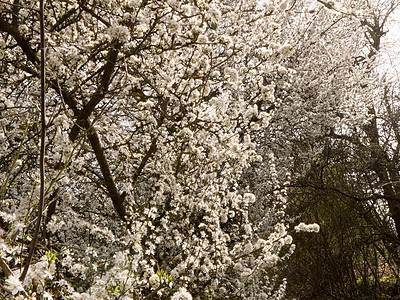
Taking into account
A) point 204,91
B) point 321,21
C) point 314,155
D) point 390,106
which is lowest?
point 204,91

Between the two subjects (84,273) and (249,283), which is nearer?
(84,273)

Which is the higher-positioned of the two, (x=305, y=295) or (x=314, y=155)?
(x=314, y=155)

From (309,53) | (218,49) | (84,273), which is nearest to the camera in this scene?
(84,273)

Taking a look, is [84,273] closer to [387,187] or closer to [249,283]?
[249,283]

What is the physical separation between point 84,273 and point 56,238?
226cm

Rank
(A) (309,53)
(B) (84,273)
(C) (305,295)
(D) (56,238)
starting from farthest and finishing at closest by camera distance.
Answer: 1. (A) (309,53)
2. (C) (305,295)
3. (D) (56,238)
4. (B) (84,273)

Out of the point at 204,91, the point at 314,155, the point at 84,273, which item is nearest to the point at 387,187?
the point at 314,155

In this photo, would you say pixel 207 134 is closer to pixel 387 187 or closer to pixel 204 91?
pixel 204 91

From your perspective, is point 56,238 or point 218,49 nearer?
point 56,238

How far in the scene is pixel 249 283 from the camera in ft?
15.6

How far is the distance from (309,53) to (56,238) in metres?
6.48

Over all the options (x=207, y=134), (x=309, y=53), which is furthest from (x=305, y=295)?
(x=309, y=53)

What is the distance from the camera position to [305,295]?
571 centimetres

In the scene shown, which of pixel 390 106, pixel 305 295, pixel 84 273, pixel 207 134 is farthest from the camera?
pixel 390 106
